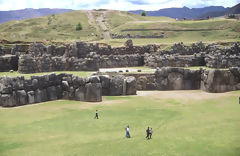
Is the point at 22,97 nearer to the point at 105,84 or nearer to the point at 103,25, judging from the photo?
the point at 105,84

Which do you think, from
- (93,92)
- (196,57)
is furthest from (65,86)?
(196,57)

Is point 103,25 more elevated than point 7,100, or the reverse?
point 103,25

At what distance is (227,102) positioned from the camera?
2588 centimetres

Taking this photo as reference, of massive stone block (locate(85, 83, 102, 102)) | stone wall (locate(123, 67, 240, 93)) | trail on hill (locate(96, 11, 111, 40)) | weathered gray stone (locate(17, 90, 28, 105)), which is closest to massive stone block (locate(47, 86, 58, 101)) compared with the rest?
weathered gray stone (locate(17, 90, 28, 105))

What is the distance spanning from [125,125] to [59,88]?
10572 millimetres

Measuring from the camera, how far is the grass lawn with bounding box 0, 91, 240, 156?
15430 millimetres

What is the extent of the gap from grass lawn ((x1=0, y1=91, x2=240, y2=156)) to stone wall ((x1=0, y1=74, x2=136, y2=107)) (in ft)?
3.53

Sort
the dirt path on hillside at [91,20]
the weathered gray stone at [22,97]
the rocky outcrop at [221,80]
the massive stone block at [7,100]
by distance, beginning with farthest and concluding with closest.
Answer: the dirt path on hillside at [91,20] → the rocky outcrop at [221,80] → the weathered gray stone at [22,97] → the massive stone block at [7,100]

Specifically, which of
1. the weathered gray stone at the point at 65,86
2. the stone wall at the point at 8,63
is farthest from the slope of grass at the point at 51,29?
the weathered gray stone at the point at 65,86

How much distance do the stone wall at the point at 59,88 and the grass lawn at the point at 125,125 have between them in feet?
3.53

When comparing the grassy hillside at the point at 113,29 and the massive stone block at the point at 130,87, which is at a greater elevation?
the grassy hillside at the point at 113,29

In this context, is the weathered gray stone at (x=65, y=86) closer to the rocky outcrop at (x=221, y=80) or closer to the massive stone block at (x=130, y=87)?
the massive stone block at (x=130, y=87)

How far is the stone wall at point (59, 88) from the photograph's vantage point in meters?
24.9

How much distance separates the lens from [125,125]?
65.1 feet
